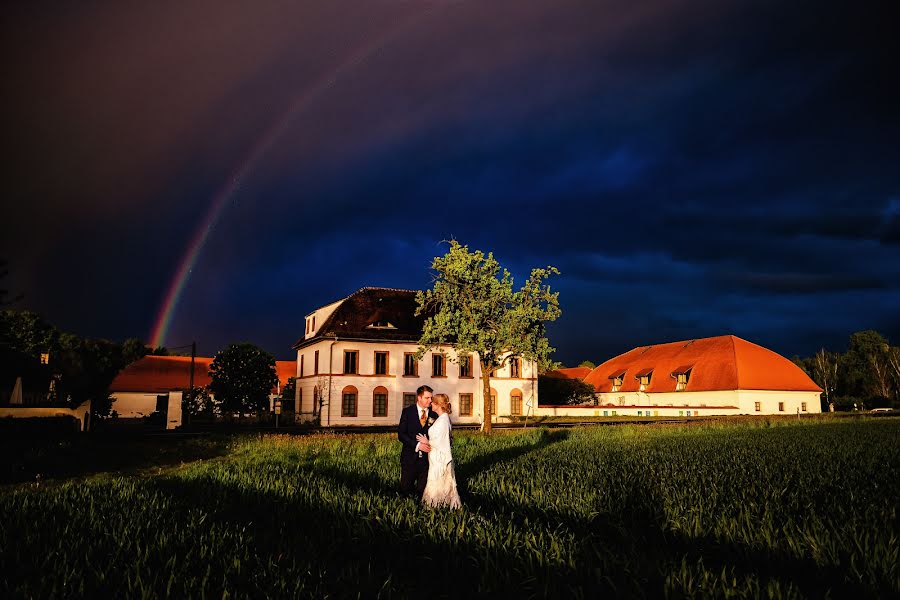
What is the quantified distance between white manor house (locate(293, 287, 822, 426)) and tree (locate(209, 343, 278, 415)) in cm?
357

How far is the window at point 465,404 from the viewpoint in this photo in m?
54.9

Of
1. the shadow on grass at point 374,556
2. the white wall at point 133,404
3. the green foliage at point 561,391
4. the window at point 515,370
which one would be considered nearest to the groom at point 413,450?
the shadow on grass at point 374,556

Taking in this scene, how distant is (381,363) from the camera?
5250 centimetres

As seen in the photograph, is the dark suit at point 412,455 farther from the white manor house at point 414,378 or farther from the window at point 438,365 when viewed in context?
the window at point 438,365

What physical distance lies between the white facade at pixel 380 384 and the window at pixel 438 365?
20cm

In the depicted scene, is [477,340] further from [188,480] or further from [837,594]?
[837,594]

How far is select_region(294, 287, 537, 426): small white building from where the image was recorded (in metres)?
50.7

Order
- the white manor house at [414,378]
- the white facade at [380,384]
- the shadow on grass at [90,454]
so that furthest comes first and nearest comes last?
the white manor house at [414,378]
the white facade at [380,384]
the shadow on grass at [90,454]

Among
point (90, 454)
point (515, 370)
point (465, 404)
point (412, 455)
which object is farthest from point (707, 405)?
point (412, 455)

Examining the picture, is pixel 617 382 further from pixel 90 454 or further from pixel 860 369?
pixel 90 454

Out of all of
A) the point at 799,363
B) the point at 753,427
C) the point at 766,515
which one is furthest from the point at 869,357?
the point at 766,515

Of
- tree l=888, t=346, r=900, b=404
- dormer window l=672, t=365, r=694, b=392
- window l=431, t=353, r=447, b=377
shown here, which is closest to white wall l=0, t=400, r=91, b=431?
window l=431, t=353, r=447, b=377

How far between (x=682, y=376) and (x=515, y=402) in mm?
27301

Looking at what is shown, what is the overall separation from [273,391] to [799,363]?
94.3m
